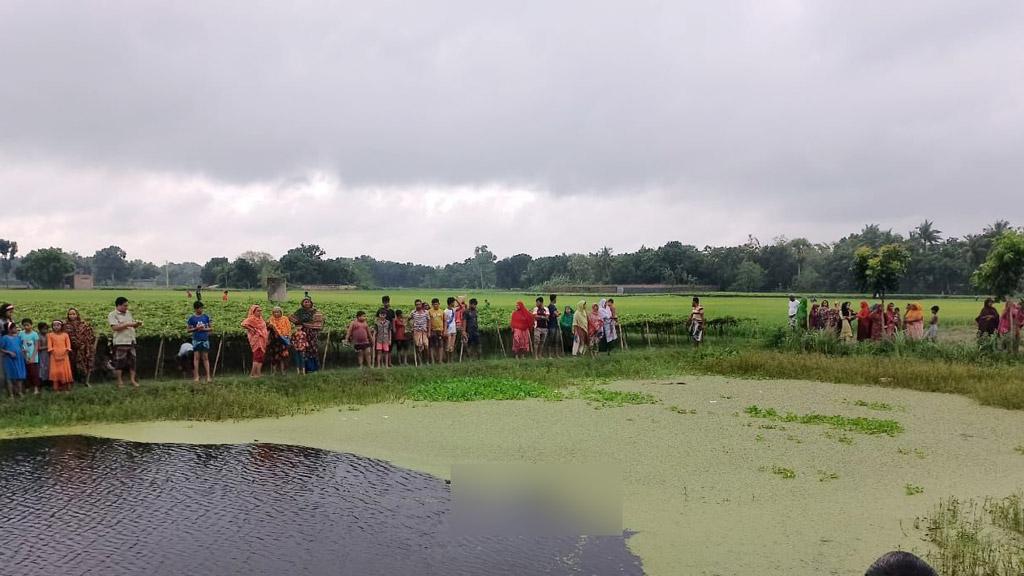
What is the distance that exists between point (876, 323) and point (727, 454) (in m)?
13.4

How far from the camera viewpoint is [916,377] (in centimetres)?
1465

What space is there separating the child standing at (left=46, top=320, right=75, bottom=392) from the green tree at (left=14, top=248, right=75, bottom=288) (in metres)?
53.0

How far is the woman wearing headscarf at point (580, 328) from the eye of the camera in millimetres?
18609

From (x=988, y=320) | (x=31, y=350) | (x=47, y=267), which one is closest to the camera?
(x=31, y=350)

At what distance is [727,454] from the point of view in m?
8.50

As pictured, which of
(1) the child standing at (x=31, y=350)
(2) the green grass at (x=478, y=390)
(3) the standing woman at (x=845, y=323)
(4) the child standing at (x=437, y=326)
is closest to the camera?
(1) the child standing at (x=31, y=350)

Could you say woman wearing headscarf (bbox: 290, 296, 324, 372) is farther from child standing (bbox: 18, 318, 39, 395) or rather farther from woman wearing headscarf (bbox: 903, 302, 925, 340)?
woman wearing headscarf (bbox: 903, 302, 925, 340)

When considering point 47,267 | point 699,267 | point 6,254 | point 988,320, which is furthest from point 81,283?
point 988,320

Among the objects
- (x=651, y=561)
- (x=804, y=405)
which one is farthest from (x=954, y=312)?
(x=651, y=561)

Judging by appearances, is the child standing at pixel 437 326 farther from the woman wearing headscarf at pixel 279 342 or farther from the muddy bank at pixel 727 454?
the muddy bank at pixel 727 454

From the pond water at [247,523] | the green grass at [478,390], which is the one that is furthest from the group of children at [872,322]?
the pond water at [247,523]

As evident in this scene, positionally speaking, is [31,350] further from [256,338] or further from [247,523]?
[247,523]

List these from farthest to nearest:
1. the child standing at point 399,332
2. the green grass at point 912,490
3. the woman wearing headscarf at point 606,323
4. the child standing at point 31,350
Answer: the woman wearing headscarf at point 606,323 < the child standing at point 399,332 < the child standing at point 31,350 < the green grass at point 912,490

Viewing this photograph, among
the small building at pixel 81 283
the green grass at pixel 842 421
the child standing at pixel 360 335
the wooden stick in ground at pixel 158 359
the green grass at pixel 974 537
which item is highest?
the small building at pixel 81 283
